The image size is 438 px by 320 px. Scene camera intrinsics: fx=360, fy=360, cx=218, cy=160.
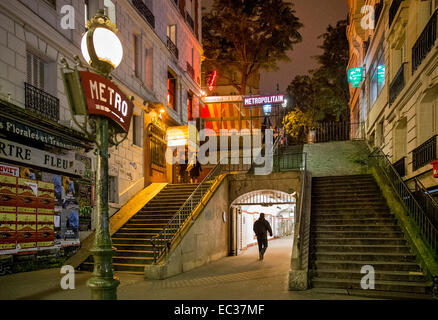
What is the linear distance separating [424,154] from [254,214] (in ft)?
45.1

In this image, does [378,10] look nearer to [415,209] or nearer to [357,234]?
[415,209]

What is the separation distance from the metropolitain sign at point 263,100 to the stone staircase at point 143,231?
8.80 m

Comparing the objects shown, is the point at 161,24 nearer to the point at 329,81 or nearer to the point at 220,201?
the point at 220,201

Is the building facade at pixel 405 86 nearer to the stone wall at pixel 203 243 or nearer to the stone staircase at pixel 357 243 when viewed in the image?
the stone staircase at pixel 357 243

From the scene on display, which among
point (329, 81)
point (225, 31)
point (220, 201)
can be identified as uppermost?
point (225, 31)

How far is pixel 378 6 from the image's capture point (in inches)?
699

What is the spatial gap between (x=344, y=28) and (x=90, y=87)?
30750 mm

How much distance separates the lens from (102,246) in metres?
4.33

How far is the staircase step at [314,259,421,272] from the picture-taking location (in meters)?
8.57

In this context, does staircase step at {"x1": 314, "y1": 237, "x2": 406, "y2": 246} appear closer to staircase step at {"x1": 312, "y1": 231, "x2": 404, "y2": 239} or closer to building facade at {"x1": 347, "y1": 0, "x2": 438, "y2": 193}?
staircase step at {"x1": 312, "y1": 231, "x2": 404, "y2": 239}

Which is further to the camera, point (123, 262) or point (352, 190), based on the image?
point (352, 190)

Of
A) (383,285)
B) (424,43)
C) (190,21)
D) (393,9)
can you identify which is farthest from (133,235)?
(190,21)
